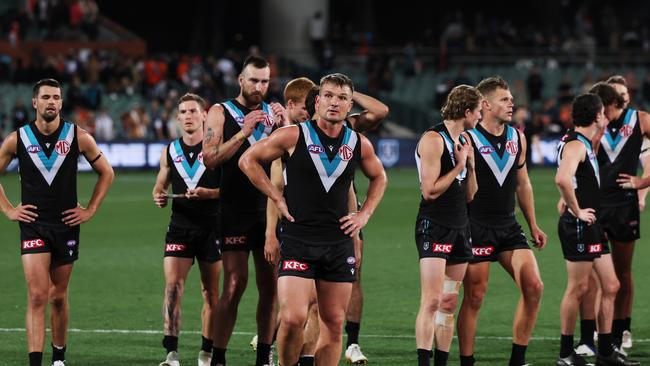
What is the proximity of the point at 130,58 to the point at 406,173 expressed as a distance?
9.62m

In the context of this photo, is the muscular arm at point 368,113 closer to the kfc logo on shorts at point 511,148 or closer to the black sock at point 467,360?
the kfc logo on shorts at point 511,148

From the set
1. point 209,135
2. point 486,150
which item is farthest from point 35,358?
point 486,150

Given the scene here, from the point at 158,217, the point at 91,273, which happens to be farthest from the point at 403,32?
the point at 91,273

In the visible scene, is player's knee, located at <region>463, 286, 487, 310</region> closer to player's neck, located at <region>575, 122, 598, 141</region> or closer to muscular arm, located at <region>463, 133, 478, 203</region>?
muscular arm, located at <region>463, 133, 478, 203</region>

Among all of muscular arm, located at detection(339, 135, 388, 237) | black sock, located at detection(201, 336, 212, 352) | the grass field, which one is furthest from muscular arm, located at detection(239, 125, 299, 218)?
the grass field

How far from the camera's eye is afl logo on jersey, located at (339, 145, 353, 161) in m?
8.94

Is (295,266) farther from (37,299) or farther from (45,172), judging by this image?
(45,172)

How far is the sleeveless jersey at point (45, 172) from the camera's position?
1010 centimetres

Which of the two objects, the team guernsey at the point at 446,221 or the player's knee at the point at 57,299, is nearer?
the team guernsey at the point at 446,221

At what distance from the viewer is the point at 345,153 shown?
895cm

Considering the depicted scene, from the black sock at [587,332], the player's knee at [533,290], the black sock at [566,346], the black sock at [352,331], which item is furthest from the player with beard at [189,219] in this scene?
the black sock at [587,332]

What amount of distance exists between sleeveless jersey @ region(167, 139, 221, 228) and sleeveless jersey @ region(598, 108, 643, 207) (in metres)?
3.31

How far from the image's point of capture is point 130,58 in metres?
39.0

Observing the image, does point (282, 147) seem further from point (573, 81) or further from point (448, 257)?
point (573, 81)
